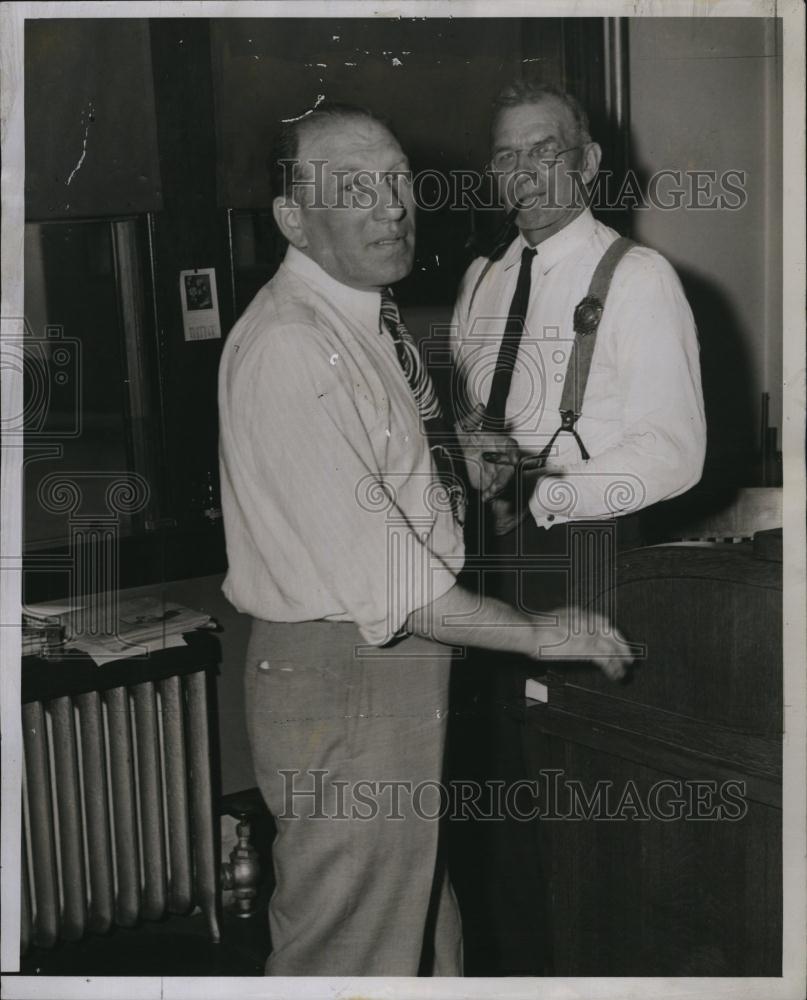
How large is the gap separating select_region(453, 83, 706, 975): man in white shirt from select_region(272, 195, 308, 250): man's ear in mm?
284

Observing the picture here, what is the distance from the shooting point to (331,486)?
1.93 metres

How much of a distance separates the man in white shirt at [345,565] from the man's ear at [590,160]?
0.30 meters

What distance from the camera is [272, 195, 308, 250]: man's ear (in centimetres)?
194

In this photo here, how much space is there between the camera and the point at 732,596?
6.22 feet

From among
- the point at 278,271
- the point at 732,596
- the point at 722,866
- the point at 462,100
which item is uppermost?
the point at 462,100

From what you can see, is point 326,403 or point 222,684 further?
point 222,684

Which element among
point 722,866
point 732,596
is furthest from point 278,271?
point 722,866

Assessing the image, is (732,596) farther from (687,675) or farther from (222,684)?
(222,684)

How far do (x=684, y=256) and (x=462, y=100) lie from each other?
46 cm

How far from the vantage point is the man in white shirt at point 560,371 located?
6.44 ft

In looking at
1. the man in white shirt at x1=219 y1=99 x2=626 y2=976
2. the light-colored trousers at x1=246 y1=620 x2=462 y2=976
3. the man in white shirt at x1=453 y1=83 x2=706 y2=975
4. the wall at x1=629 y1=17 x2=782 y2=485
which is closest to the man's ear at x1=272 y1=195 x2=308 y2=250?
the man in white shirt at x1=219 y1=99 x2=626 y2=976

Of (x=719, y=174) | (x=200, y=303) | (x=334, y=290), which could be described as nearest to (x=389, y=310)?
(x=334, y=290)

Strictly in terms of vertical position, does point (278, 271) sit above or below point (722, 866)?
above

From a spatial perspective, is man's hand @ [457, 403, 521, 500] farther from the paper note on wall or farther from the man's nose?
the paper note on wall
